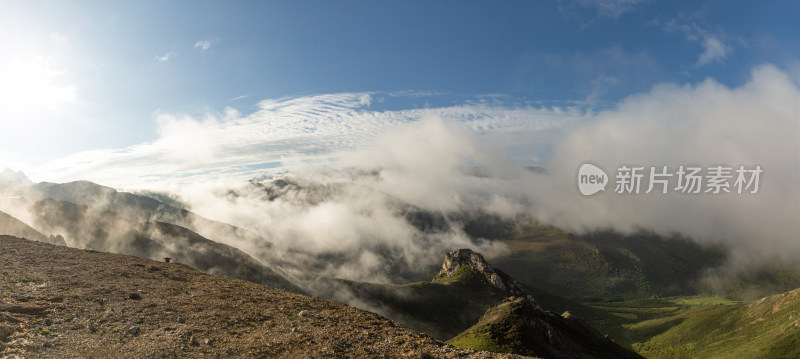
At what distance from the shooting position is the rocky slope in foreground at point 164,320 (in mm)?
25484

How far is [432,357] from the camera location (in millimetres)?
24828

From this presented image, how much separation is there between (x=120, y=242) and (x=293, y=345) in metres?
110

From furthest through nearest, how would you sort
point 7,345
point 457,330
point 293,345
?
point 457,330
point 293,345
point 7,345

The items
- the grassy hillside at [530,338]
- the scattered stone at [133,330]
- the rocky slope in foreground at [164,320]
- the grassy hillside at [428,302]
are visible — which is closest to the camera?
the rocky slope in foreground at [164,320]

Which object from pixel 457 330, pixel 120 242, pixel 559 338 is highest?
pixel 120 242

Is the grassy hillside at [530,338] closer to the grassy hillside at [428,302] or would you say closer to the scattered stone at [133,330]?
the grassy hillside at [428,302]

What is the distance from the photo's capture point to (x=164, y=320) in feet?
99.7

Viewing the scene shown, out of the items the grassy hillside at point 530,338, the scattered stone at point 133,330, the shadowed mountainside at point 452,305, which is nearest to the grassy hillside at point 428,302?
the shadowed mountainside at point 452,305

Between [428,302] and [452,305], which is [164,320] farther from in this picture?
[452,305]

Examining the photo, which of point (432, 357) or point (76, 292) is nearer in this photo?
point (432, 357)

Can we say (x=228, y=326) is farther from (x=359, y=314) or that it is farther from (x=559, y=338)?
(x=559, y=338)

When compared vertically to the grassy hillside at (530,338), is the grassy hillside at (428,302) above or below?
below

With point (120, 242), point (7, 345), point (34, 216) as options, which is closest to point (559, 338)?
point (7, 345)

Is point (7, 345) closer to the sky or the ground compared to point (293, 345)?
closer to the sky
